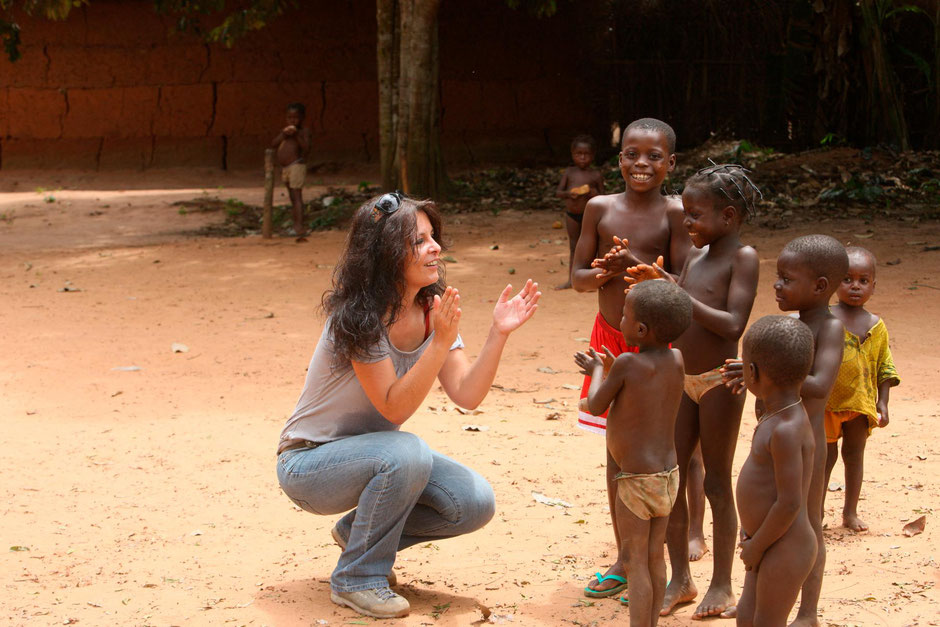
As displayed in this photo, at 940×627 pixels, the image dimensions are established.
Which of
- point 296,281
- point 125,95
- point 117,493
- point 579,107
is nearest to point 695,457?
point 117,493

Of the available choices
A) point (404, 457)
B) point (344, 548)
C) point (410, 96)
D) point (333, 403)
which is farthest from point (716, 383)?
point (410, 96)

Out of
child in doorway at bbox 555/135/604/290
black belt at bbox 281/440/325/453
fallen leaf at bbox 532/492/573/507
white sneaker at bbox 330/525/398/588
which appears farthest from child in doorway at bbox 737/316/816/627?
child in doorway at bbox 555/135/604/290

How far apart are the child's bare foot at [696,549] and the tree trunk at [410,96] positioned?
25.5 ft

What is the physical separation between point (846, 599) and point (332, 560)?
1.71 meters

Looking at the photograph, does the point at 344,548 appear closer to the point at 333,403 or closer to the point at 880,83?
the point at 333,403

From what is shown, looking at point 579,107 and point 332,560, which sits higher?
point 579,107

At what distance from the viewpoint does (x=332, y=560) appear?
3.47 metres

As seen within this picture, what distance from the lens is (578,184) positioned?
26.9 ft

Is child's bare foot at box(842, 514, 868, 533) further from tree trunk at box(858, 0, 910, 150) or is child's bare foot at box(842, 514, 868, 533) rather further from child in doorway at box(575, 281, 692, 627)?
tree trunk at box(858, 0, 910, 150)

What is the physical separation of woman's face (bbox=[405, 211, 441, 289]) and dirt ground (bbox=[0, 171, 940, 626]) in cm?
102

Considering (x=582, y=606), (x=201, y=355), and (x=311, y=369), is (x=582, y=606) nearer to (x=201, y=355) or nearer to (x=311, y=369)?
(x=311, y=369)

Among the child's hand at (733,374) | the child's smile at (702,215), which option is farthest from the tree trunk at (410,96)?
the child's hand at (733,374)

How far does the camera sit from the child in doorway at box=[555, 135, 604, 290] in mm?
7816

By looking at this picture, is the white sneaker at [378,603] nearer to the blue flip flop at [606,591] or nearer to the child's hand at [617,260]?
the blue flip flop at [606,591]
